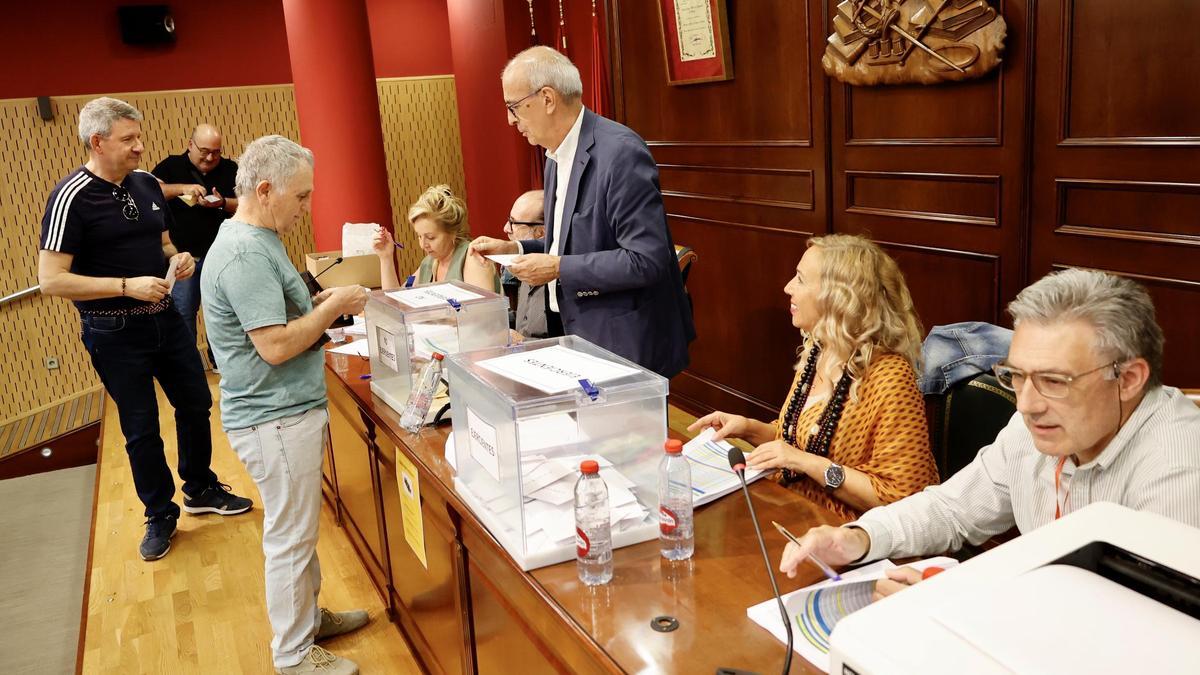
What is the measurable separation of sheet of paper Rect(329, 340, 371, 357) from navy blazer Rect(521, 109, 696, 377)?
1009 mm

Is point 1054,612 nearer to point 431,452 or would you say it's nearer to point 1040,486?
point 1040,486

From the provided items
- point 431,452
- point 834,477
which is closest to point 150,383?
point 431,452

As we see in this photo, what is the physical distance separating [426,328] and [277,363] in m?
0.43

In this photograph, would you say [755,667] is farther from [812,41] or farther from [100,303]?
[100,303]

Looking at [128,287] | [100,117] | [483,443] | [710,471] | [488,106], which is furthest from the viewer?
[488,106]

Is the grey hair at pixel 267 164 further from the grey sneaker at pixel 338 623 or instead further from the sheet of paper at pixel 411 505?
the grey sneaker at pixel 338 623

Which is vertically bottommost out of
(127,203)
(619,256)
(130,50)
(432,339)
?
(432,339)

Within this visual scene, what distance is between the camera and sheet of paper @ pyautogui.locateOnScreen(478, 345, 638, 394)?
1.80 m

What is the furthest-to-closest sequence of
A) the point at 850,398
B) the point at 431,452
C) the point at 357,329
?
1. the point at 357,329
2. the point at 431,452
3. the point at 850,398

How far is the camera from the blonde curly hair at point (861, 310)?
217cm

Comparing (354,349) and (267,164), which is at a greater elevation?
(267,164)

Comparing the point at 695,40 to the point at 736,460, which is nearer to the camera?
the point at 736,460

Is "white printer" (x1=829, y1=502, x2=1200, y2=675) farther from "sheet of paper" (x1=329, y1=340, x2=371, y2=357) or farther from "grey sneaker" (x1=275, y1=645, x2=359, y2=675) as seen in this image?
"sheet of paper" (x1=329, y1=340, x2=371, y2=357)

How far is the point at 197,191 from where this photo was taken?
18.9ft
